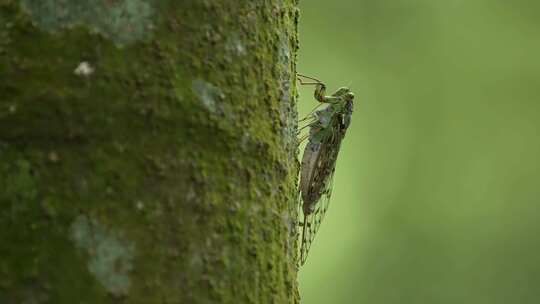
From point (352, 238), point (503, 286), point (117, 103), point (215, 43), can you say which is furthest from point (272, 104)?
point (503, 286)

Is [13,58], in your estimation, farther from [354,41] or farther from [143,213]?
[354,41]

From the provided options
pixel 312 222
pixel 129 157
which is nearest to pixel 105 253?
pixel 129 157

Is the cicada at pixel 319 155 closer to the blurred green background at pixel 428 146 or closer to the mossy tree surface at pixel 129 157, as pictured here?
the mossy tree surface at pixel 129 157

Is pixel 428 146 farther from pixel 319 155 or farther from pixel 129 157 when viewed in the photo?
pixel 129 157

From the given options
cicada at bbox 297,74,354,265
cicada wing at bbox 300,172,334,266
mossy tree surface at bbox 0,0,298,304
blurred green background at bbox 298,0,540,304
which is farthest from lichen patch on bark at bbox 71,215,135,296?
blurred green background at bbox 298,0,540,304

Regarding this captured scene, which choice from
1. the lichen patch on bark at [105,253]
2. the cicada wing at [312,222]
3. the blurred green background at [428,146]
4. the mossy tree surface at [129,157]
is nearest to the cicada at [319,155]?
the cicada wing at [312,222]

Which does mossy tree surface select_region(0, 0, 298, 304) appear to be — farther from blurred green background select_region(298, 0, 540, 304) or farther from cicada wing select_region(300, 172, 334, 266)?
blurred green background select_region(298, 0, 540, 304)
